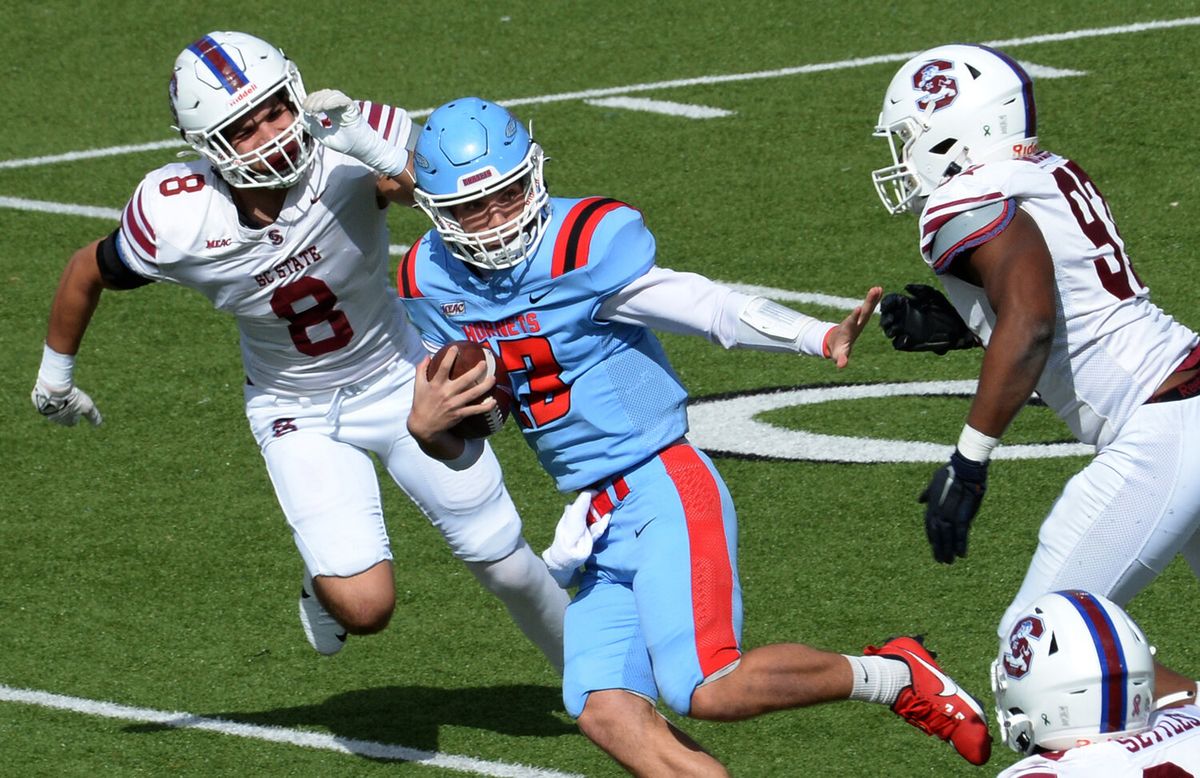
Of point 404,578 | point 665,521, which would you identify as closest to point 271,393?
point 404,578

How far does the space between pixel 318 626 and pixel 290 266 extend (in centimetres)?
110

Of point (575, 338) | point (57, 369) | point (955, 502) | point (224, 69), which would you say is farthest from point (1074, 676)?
point (57, 369)

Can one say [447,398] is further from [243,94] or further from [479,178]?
[243,94]

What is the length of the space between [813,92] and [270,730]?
623 centimetres

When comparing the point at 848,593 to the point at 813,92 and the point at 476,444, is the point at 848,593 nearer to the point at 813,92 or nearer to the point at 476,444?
the point at 476,444

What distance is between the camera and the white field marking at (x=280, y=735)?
5.57m

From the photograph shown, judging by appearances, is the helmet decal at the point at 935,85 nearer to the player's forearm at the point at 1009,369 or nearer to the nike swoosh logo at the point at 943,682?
the player's forearm at the point at 1009,369

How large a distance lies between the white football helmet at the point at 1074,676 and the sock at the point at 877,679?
1.02m

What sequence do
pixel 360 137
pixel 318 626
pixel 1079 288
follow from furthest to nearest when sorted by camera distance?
pixel 318 626 → pixel 360 137 → pixel 1079 288

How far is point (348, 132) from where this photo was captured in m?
5.64

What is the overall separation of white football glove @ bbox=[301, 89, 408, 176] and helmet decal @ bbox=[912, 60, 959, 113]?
1.58 m

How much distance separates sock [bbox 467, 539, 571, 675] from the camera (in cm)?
580

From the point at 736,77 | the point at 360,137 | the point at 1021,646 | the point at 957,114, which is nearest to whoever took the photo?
the point at 1021,646

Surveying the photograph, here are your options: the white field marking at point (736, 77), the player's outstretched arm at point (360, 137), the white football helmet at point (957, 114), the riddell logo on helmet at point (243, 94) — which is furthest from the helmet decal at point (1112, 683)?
the white field marking at point (736, 77)
